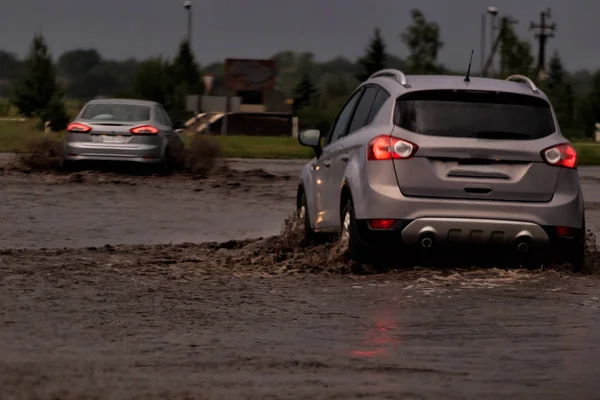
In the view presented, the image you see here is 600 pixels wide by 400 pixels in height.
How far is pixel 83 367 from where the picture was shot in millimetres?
7055

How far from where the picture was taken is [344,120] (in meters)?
13.0

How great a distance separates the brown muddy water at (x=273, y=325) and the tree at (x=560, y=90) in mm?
38397

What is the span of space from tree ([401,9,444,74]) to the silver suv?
3968 inches

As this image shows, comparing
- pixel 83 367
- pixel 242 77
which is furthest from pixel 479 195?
pixel 242 77

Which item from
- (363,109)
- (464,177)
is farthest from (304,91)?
(464,177)

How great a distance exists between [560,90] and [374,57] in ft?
174

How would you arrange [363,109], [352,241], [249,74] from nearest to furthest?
1. [352,241]
2. [363,109]
3. [249,74]

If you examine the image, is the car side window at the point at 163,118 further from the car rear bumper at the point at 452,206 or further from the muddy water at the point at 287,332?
the car rear bumper at the point at 452,206

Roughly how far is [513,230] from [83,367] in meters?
4.70

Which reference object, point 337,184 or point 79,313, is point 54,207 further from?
point 79,313

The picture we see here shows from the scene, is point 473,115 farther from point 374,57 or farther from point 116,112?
point 374,57

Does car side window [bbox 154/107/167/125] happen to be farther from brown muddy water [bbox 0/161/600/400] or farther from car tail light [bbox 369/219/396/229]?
car tail light [bbox 369/219/396/229]

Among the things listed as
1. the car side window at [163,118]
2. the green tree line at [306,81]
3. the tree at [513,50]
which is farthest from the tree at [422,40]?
the car side window at [163,118]

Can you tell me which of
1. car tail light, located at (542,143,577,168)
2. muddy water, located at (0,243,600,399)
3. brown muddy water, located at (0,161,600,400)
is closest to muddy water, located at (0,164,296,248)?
brown muddy water, located at (0,161,600,400)
